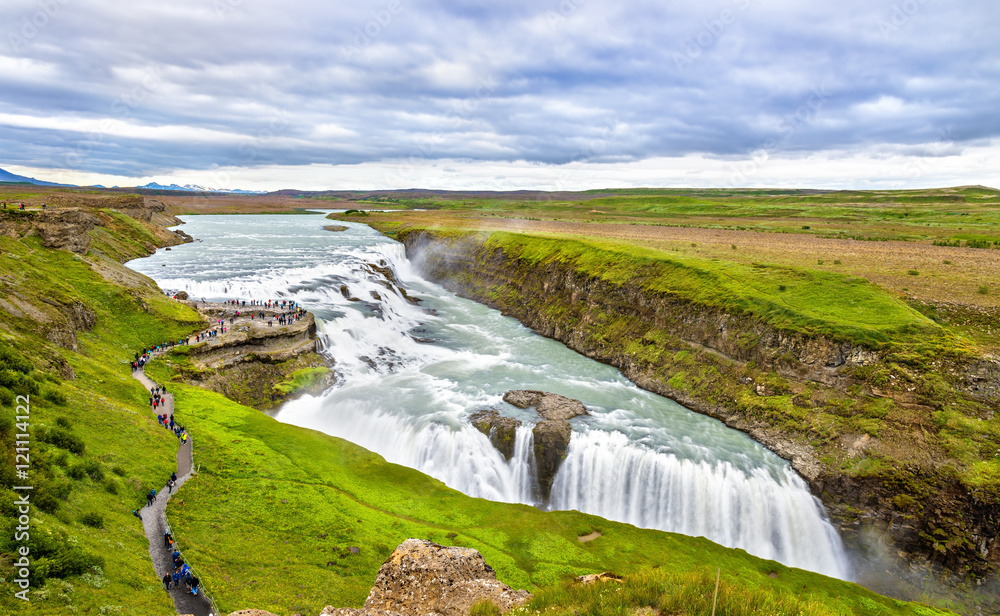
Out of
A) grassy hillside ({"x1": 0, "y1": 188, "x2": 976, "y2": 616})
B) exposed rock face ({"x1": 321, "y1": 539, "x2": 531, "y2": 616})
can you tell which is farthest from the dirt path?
exposed rock face ({"x1": 321, "y1": 539, "x2": 531, "y2": 616})

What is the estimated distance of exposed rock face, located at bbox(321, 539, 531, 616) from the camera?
11.7 meters

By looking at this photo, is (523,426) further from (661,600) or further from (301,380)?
(661,600)

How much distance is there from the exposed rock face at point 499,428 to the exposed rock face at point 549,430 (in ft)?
4.68

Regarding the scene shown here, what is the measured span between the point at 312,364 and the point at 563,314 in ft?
87.1

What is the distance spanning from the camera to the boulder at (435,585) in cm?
1176

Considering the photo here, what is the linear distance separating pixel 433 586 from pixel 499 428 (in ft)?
56.7

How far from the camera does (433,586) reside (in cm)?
1235

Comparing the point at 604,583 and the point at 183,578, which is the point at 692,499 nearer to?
the point at 604,583

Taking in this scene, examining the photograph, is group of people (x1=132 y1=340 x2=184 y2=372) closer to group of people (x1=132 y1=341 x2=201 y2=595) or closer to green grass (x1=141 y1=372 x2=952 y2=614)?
group of people (x1=132 y1=341 x2=201 y2=595)

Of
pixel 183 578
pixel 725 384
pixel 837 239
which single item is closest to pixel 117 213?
pixel 183 578

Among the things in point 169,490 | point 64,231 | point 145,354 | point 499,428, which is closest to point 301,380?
point 145,354

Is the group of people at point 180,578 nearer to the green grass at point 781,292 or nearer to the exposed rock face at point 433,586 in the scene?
the exposed rock face at point 433,586

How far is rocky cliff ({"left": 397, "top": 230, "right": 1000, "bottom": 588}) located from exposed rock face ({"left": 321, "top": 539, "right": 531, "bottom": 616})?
22179 millimetres

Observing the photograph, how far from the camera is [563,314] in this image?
5203cm
